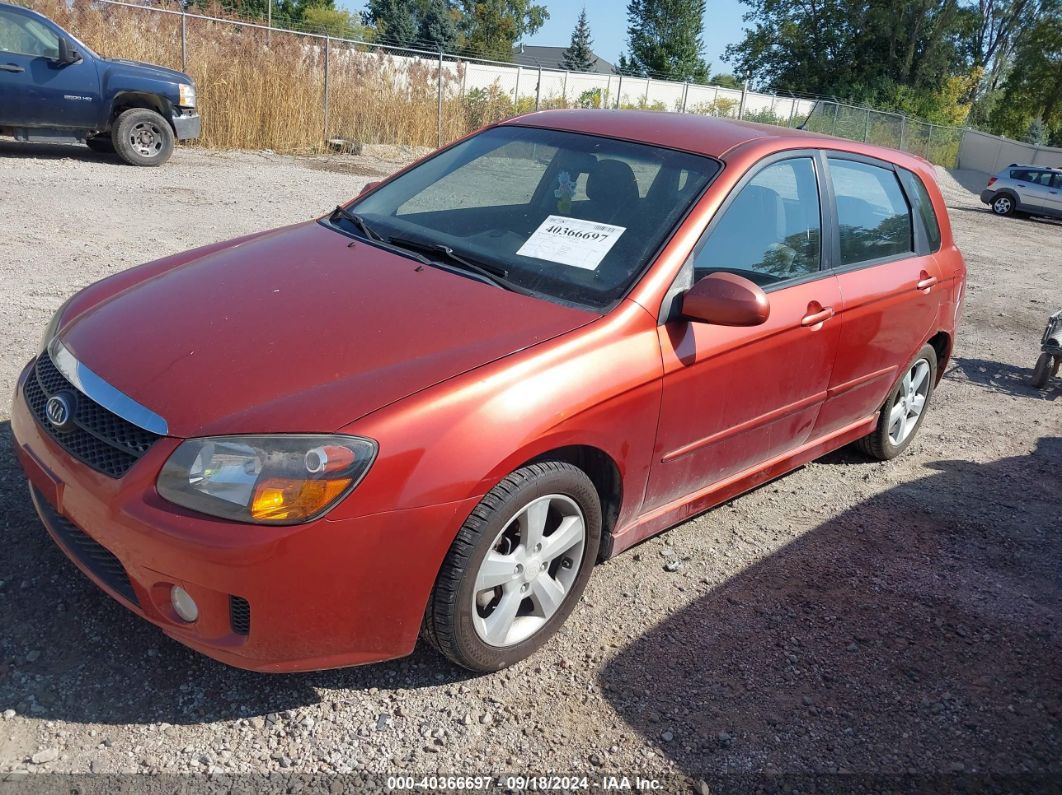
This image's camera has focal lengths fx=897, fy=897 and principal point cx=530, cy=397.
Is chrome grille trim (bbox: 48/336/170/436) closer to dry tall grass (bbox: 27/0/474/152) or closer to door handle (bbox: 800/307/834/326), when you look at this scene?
door handle (bbox: 800/307/834/326)

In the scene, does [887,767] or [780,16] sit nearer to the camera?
[887,767]

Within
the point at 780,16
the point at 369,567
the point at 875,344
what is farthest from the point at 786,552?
the point at 780,16

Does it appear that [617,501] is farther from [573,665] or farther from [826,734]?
[826,734]

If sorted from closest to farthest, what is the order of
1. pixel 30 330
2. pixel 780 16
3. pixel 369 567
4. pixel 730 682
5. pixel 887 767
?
pixel 369 567
pixel 887 767
pixel 730 682
pixel 30 330
pixel 780 16

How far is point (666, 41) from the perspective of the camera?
66.6 metres

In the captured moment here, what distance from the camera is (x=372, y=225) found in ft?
12.4

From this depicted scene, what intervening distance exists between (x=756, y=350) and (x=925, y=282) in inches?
65.1

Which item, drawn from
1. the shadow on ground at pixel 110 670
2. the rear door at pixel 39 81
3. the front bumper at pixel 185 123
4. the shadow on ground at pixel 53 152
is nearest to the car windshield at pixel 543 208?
the shadow on ground at pixel 110 670

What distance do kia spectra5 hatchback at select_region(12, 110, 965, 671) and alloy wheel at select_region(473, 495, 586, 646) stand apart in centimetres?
1

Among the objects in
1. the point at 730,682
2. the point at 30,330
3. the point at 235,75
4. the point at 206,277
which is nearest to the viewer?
the point at 730,682

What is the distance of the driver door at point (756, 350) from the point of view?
3.23 meters

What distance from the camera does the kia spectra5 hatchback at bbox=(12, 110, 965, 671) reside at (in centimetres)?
241

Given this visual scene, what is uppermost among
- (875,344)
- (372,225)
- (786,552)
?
(372,225)

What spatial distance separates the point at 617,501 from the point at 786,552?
Result: 1244 millimetres
